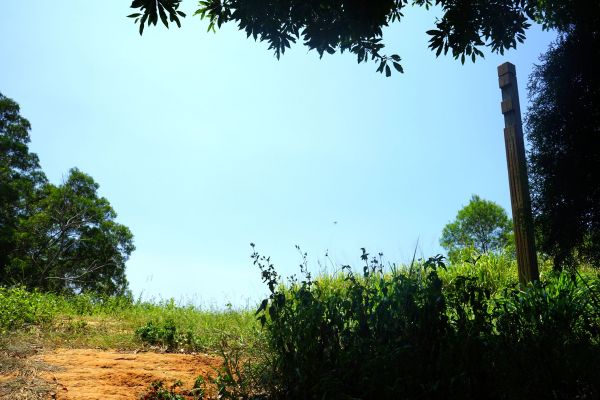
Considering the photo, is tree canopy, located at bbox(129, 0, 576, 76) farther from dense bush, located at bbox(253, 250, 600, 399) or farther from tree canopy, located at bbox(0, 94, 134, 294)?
tree canopy, located at bbox(0, 94, 134, 294)

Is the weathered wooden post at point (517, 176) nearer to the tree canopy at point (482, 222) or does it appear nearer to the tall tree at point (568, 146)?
the tall tree at point (568, 146)

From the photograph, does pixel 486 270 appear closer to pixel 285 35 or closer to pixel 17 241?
pixel 285 35

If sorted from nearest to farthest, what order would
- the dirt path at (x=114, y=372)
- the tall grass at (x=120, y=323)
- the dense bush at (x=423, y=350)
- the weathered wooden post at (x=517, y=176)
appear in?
1. the dense bush at (x=423, y=350)
2. the dirt path at (x=114, y=372)
3. the tall grass at (x=120, y=323)
4. the weathered wooden post at (x=517, y=176)

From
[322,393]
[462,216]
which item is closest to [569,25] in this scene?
[322,393]

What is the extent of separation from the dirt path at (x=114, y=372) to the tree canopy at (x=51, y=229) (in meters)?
11.6

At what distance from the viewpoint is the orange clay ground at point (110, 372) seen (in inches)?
175

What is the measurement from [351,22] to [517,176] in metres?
4.32

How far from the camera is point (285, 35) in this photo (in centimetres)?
522

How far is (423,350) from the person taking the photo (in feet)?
12.7

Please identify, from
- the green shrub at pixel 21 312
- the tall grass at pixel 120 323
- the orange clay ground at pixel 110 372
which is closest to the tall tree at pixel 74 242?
the tall grass at pixel 120 323

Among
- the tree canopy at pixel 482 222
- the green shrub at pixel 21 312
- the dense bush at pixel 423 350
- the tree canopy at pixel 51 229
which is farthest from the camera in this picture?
the tree canopy at pixel 482 222

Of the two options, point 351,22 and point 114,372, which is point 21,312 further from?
point 351,22

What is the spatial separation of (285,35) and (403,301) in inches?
124

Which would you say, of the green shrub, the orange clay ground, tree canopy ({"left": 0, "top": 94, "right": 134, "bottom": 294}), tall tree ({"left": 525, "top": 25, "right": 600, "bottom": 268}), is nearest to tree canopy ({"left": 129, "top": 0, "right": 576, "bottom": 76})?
tall tree ({"left": 525, "top": 25, "right": 600, "bottom": 268})
